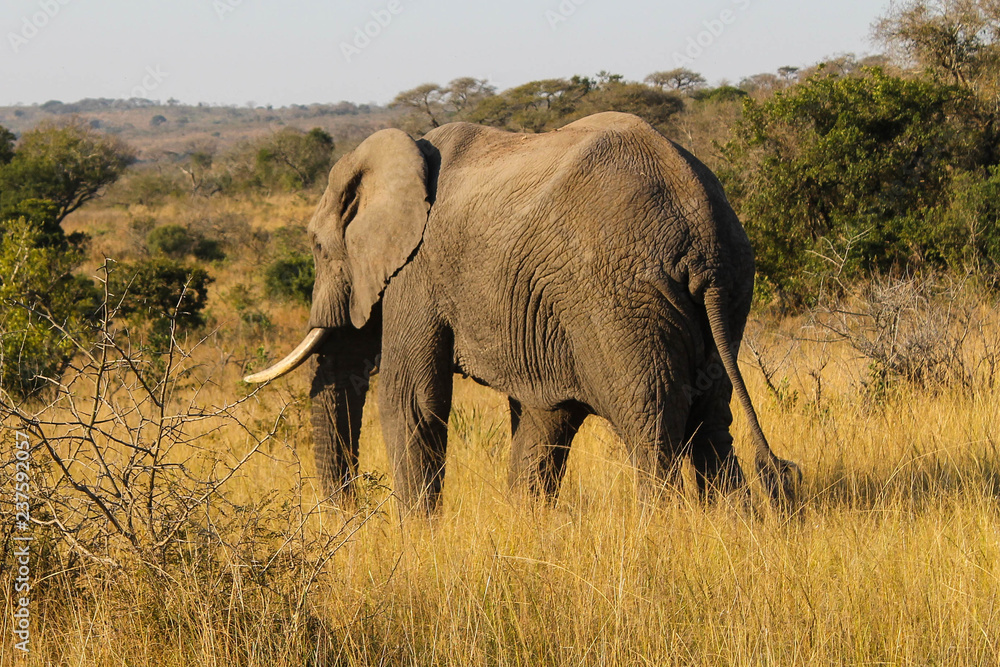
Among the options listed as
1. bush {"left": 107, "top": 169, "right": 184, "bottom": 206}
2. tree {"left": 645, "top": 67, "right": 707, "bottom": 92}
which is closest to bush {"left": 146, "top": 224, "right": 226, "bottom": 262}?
bush {"left": 107, "top": 169, "right": 184, "bottom": 206}

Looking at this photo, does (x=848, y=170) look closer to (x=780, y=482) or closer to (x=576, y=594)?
(x=780, y=482)

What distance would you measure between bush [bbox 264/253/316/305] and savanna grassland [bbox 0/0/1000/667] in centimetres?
224

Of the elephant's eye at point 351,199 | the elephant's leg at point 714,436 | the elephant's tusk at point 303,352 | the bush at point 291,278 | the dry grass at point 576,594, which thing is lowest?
the bush at point 291,278

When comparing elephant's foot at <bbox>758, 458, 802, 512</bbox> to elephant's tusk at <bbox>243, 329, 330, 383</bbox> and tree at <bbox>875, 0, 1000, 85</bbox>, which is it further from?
tree at <bbox>875, 0, 1000, 85</bbox>

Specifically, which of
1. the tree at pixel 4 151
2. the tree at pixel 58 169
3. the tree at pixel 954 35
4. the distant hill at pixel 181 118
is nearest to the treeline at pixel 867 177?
the tree at pixel 954 35

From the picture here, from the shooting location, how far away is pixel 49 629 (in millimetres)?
2961

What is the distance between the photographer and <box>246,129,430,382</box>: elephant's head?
4336 mm

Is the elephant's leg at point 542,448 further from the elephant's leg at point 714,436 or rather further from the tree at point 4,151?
the tree at point 4,151

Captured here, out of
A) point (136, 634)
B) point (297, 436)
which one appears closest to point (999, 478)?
point (136, 634)

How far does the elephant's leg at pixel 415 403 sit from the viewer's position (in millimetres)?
4348

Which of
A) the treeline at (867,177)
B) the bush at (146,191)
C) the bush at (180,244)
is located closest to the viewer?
the treeline at (867,177)

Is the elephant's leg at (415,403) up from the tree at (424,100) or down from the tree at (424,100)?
down

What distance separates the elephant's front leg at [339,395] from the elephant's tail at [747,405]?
200 cm

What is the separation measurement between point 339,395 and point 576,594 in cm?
237
